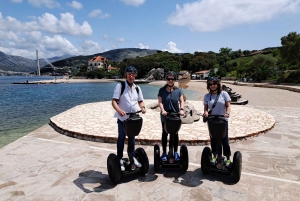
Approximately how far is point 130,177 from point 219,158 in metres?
1.72

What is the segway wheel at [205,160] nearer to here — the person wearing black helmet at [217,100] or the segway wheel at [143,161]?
the person wearing black helmet at [217,100]

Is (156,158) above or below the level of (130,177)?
above

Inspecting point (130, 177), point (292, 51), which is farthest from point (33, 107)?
point (292, 51)

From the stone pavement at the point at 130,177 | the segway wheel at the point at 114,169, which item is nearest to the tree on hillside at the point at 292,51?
the stone pavement at the point at 130,177

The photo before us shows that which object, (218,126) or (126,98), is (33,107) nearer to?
(126,98)

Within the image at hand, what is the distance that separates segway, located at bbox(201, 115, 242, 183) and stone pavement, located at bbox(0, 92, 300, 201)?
17 cm

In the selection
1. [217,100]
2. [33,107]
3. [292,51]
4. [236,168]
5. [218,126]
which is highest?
[292,51]

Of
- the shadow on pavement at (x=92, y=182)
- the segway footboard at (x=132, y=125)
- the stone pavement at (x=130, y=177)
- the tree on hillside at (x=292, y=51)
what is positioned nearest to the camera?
the stone pavement at (x=130, y=177)

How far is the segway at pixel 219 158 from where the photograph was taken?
3664mm

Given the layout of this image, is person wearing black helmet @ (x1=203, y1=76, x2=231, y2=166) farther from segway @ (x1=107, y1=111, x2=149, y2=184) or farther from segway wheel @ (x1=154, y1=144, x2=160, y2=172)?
segway @ (x1=107, y1=111, x2=149, y2=184)

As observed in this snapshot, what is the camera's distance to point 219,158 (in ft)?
13.3

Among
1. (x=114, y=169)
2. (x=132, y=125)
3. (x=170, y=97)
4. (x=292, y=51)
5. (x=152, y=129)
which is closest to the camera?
(x=132, y=125)

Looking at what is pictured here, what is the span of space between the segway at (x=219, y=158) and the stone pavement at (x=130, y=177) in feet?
0.55

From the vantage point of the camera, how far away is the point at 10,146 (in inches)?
237
